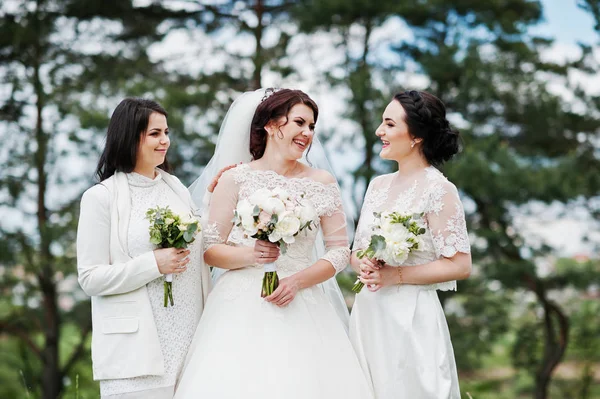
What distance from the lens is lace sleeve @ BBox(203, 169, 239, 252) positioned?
14.8 ft

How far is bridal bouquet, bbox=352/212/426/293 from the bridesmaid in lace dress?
0.19 m

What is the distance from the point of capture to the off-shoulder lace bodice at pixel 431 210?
14.4 feet

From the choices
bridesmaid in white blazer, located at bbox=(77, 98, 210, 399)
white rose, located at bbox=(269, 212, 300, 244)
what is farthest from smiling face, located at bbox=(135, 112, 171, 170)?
white rose, located at bbox=(269, 212, 300, 244)

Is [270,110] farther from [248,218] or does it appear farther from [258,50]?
[258,50]

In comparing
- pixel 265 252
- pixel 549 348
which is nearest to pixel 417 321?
pixel 265 252

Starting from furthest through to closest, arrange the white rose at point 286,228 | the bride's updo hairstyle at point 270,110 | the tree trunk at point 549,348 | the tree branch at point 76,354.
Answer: the tree branch at point 76,354
the tree trunk at point 549,348
the bride's updo hairstyle at point 270,110
the white rose at point 286,228

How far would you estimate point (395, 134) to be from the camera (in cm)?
459

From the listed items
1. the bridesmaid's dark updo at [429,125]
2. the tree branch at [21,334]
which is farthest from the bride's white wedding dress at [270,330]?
the tree branch at [21,334]

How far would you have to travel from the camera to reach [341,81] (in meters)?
14.6

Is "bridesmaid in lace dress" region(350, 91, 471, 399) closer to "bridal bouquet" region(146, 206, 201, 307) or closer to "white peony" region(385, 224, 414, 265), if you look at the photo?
"white peony" region(385, 224, 414, 265)

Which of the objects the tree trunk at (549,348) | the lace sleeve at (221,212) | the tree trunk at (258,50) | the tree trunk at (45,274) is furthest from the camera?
the tree trunk at (549,348)

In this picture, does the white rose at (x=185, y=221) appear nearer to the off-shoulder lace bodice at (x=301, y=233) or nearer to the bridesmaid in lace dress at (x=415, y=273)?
the off-shoulder lace bodice at (x=301, y=233)

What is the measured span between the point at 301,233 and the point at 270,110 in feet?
2.69

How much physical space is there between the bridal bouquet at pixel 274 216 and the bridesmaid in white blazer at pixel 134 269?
0.40m
